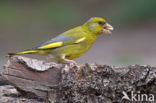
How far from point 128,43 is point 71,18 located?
3035 millimetres

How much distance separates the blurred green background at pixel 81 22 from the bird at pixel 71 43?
24.7 feet

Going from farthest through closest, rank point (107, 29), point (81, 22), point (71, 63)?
point (81, 22)
point (107, 29)
point (71, 63)

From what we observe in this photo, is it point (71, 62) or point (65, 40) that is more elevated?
point (65, 40)

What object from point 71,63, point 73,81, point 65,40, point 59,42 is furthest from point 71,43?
point 73,81

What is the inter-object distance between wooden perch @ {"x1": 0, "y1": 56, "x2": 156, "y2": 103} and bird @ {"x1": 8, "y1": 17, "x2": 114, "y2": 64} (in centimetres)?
117

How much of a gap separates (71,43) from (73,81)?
1758 millimetres

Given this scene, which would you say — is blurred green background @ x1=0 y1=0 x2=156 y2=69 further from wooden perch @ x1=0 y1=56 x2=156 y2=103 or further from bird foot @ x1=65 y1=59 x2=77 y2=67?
wooden perch @ x1=0 y1=56 x2=156 y2=103

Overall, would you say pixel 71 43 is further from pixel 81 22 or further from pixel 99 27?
pixel 81 22

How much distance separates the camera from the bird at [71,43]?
7.51 m

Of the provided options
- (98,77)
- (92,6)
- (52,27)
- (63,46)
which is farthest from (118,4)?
(98,77)

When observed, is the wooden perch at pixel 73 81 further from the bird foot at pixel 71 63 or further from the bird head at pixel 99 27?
the bird head at pixel 99 27

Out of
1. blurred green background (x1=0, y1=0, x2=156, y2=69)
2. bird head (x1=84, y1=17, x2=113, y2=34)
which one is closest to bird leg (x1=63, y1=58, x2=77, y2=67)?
bird head (x1=84, y1=17, x2=113, y2=34)

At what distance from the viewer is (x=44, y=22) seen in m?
19.5

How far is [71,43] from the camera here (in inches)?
306
